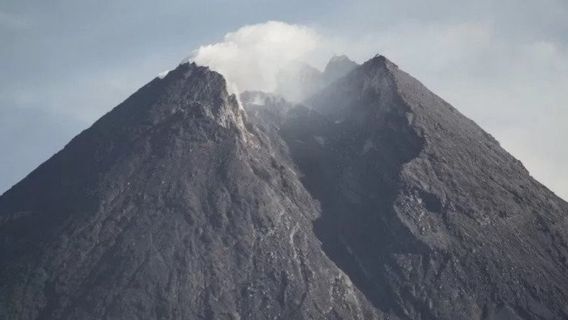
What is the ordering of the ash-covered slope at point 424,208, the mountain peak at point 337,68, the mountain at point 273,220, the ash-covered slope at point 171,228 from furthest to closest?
the mountain peak at point 337,68
the ash-covered slope at point 424,208
the mountain at point 273,220
the ash-covered slope at point 171,228

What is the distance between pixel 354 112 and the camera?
15450 cm

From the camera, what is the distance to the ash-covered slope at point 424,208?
11275cm

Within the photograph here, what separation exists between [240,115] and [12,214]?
37.4 m

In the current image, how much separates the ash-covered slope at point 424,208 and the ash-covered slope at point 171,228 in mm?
6073

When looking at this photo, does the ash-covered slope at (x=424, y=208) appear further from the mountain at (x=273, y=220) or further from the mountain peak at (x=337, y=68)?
the mountain peak at (x=337, y=68)

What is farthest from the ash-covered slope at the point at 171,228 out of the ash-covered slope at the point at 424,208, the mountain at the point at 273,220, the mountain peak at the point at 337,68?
the mountain peak at the point at 337,68

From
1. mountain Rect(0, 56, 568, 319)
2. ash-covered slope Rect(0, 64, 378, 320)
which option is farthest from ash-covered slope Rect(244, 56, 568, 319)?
ash-covered slope Rect(0, 64, 378, 320)

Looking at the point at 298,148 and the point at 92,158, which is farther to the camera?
the point at 298,148

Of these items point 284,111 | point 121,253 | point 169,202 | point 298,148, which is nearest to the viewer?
point 121,253

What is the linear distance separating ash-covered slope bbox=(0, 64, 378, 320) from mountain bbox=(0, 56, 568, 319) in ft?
0.79

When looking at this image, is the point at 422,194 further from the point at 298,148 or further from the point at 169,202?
the point at 169,202

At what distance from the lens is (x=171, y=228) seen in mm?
114812

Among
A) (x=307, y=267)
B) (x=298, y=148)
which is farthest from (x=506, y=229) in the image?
(x=298, y=148)

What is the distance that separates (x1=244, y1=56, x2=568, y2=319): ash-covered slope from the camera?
113m
